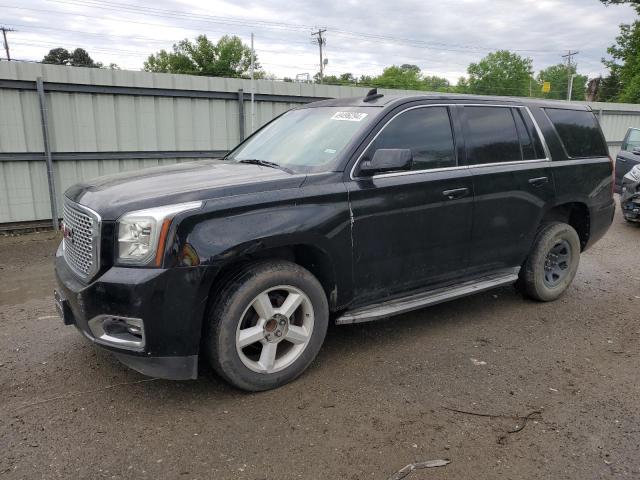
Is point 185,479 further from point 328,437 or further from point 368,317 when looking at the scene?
point 368,317

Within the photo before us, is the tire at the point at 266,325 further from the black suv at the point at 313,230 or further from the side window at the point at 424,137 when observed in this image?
the side window at the point at 424,137

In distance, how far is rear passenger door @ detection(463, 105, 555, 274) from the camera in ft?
14.3

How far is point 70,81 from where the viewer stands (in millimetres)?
8281

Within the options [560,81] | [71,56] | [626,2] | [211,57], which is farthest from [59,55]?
[560,81]

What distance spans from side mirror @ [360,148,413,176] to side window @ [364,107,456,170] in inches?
8.5

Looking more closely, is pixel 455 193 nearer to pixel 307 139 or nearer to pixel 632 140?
pixel 307 139

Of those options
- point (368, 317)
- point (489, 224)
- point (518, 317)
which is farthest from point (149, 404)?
point (518, 317)

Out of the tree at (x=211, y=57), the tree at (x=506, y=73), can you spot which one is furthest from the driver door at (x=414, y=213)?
the tree at (x=506, y=73)

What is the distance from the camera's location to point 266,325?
3342mm

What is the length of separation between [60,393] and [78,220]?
1.14 metres

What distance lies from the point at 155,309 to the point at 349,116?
2.14 metres

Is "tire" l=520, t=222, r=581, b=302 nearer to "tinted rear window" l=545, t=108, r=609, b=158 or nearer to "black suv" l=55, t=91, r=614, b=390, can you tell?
"black suv" l=55, t=91, r=614, b=390

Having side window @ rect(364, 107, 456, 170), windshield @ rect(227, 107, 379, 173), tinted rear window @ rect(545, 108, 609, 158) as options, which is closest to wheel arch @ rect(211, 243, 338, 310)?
windshield @ rect(227, 107, 379, 173)

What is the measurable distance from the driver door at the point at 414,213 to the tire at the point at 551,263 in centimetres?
107
